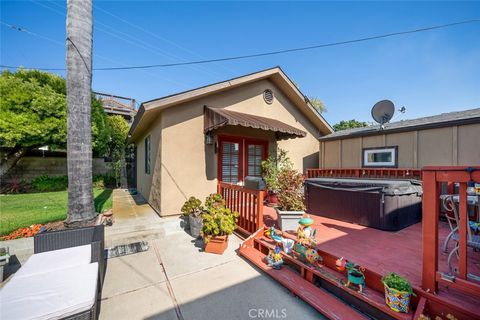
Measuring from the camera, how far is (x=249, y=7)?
7.53 metres

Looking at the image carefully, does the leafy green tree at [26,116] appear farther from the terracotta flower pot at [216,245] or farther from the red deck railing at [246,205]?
the terracotta flower pot at [216,245]

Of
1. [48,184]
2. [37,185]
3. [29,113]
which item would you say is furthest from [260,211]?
[37,185]

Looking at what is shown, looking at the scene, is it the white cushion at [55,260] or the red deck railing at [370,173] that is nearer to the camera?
the white cushion at [55,260]

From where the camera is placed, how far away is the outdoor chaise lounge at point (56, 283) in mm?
1686

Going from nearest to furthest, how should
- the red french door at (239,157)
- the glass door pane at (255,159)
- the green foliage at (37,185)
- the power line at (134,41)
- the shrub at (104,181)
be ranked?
the red french door at (239,157) → the glass door pane at (255,159) → the power line at (134,41) → the green foliage at (37,185) → the shrub at (104,181)

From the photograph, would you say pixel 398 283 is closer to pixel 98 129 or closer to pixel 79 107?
pixel 79 107

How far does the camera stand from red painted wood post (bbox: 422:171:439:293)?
6.86 ft

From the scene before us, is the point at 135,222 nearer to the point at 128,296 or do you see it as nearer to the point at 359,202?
the point at 128,296

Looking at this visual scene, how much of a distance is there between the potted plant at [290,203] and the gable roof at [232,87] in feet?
11.5

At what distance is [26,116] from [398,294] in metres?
13.8

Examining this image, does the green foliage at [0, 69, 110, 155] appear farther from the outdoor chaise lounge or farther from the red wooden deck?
the red wooden deck

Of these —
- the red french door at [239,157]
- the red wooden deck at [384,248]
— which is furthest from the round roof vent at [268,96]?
the red wooden deck at [384,248]

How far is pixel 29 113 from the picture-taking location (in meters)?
9.06

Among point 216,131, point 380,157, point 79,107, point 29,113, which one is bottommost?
point 380,157
